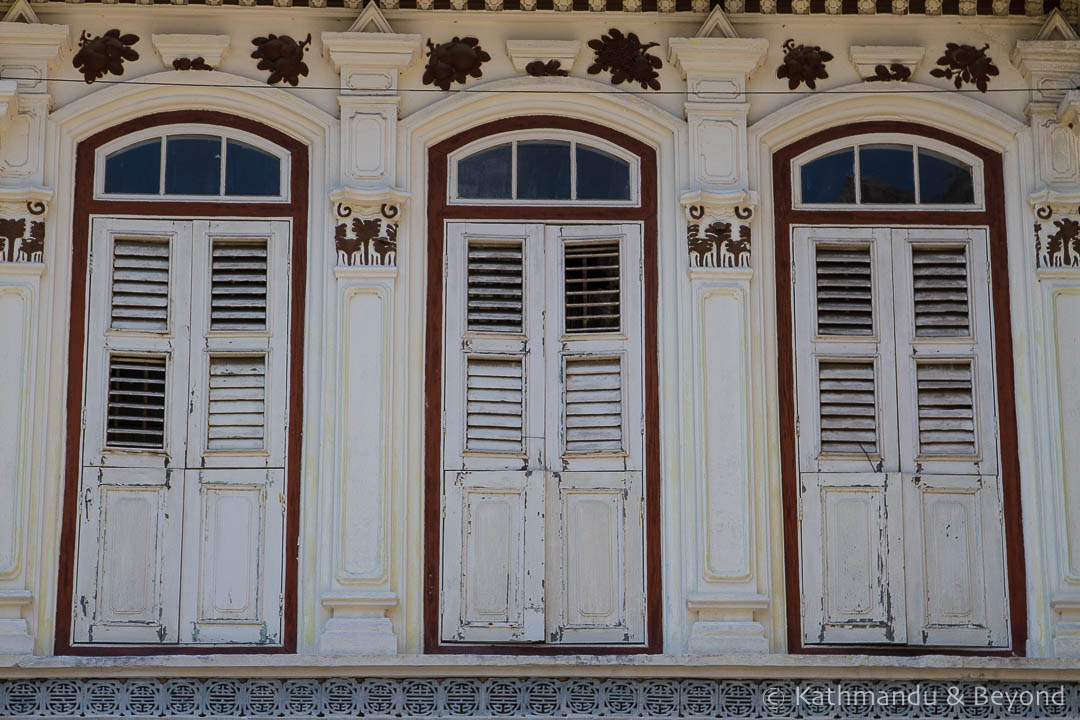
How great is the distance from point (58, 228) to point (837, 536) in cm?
450

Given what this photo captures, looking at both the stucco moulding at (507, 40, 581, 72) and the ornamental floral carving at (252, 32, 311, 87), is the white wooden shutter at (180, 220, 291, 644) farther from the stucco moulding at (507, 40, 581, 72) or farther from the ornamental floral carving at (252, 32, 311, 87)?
the stucco moulding at (507, 40, 581, 72)

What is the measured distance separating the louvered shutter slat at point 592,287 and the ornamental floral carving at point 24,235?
2841mm

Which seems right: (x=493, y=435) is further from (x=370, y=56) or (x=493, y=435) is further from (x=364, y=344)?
(x=370, y=56)

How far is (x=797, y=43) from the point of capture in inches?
421

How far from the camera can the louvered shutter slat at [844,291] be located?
10.4 metres

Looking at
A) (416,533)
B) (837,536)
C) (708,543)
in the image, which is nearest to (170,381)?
(416,533)

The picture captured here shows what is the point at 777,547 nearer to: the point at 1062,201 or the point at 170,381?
the point at 1062,201

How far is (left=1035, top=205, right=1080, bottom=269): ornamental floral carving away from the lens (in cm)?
1034

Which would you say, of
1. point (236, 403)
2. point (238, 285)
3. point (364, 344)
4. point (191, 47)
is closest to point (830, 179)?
point (364, 344)

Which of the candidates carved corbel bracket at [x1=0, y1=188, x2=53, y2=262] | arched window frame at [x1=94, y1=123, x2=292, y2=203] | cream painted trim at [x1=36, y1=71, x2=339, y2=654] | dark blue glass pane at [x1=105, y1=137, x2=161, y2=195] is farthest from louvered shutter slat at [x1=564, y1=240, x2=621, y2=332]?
carved corbel bracket at [x1=0, y1=188, x2=53, y2=262]

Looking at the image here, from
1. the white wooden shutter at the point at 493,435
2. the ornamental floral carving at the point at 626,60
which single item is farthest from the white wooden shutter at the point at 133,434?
the ornamental floral carving at the point at 626,60

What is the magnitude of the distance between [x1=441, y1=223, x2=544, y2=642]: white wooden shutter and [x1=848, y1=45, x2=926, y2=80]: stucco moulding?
2.05m

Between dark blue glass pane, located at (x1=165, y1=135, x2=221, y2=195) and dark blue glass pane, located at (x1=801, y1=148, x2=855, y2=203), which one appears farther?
dark blue glass pane, located at (x1=801, y1=148, x2=855, y2=203)

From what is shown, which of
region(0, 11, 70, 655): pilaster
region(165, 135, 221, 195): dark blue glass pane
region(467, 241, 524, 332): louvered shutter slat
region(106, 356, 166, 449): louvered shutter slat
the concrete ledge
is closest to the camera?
the concrete ledge
